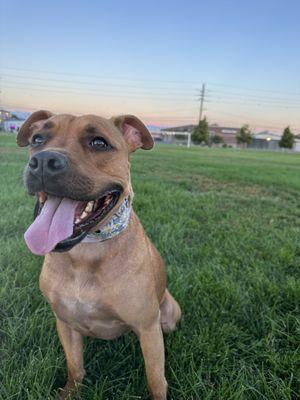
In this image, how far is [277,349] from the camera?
258 cm

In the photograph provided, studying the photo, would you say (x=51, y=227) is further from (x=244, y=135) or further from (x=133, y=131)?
(x=244, y=135)

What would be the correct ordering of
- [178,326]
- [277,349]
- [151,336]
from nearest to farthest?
[151,336]
[277,349]
[178,326]

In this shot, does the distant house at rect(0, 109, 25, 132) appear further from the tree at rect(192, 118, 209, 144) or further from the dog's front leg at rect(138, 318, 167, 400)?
the tree at rect(192, 118, 209, 144)

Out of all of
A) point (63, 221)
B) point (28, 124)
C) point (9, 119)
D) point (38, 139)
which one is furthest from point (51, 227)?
point (9, 119)

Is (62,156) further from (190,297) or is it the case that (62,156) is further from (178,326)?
(190,297)

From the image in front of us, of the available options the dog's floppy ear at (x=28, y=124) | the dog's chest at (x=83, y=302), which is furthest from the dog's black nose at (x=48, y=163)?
the dog's floppy ear at (x=28, y=124)

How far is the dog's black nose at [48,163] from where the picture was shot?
5.79 feet

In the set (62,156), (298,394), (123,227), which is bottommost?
(298,394)

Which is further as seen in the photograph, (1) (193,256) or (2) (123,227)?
(1) (193,256)

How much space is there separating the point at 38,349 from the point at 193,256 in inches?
79.5

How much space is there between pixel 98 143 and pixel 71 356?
1281 mm

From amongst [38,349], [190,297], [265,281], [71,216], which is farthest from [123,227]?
[265,281]

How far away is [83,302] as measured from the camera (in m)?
2.04

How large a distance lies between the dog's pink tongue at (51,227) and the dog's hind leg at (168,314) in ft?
3.54
